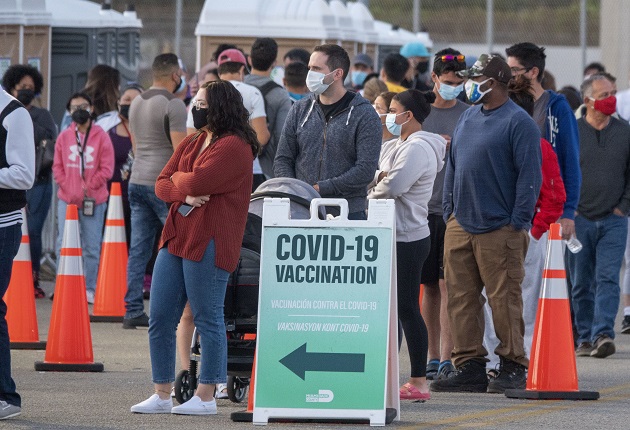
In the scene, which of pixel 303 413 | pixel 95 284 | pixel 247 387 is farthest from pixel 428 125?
pixel 95 284

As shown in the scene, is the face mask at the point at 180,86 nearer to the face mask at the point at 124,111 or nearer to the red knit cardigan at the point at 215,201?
the face mask at the point at 124,111

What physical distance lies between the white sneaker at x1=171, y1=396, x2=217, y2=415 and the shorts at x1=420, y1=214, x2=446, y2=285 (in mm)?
2275

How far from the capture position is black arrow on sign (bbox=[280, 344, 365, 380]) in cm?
791

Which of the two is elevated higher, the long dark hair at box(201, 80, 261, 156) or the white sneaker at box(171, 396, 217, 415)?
the long dark hair at box(201, 80, 261, 156)

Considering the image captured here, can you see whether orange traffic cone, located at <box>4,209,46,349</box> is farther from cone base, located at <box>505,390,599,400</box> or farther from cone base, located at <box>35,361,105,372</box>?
cone base, located at <box>505,390,599,400</box>

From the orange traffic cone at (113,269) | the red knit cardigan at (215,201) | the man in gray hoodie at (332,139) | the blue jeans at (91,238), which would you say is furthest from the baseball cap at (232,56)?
the red knit cardigan at (215,201)

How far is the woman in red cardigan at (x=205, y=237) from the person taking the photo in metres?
8.10

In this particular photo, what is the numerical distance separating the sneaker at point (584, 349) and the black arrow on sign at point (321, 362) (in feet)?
13.7

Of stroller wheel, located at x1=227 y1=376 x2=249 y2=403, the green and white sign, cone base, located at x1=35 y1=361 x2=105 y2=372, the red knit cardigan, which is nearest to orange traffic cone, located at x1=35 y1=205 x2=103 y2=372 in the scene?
cone base, located at x1=35 y1=361 x2=105 y2=372

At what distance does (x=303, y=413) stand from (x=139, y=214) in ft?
15.9

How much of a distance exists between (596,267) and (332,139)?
397 cm

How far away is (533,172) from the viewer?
9148 mm

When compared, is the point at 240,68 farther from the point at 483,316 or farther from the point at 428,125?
the point at 483,316

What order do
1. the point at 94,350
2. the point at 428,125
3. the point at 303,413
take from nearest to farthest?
the point at 303,413
the point at 428,125
the point at 94,350
